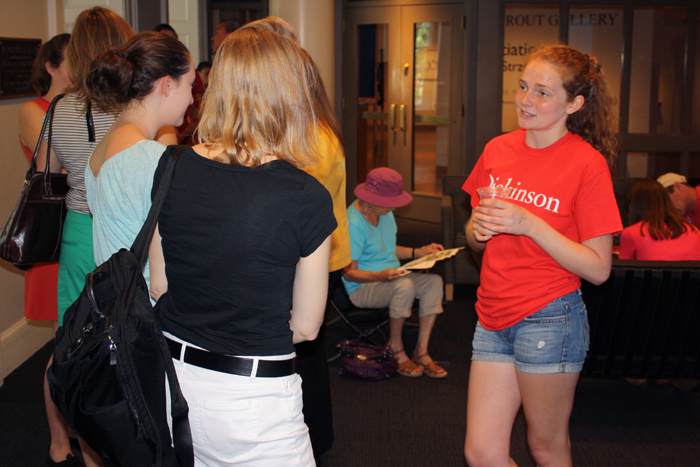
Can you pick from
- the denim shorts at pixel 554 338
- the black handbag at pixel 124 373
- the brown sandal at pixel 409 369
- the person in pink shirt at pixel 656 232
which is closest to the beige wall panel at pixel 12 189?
the brown sandal at pixel 409 369

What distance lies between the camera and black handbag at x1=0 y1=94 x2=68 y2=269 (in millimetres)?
2303

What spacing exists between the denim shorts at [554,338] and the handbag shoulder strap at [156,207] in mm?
1115

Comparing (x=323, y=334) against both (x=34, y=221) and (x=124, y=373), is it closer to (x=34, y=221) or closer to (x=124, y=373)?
(x=34, y=221)

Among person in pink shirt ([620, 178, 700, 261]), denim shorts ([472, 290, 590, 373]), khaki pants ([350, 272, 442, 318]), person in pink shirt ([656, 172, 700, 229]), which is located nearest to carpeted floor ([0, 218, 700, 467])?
khaki pants ([350, 272, 442, 318])

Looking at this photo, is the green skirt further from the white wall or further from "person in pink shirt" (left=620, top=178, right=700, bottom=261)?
"person in pink shirt" (left=620, top=178, right=700, bottom=261)

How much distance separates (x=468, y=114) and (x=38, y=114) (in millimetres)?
5466

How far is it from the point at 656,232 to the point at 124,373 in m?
2.95

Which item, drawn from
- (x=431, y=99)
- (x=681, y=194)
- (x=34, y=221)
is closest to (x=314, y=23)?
(x=431, y=99)

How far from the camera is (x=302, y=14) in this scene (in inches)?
196

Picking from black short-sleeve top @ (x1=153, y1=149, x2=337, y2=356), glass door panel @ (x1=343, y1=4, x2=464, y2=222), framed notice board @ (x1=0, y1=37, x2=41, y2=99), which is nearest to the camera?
black short-sleeve top @ (x1=153, y1=149, x2=337, y2=356)

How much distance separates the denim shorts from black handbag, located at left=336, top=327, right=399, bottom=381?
6.04 ft

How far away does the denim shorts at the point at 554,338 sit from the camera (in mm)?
1812

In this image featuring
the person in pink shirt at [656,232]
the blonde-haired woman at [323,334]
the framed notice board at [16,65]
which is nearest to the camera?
the blonde-haired woman at [323,334]

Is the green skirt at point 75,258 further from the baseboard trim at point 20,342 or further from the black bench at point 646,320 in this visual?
the black bench at point 646,320
